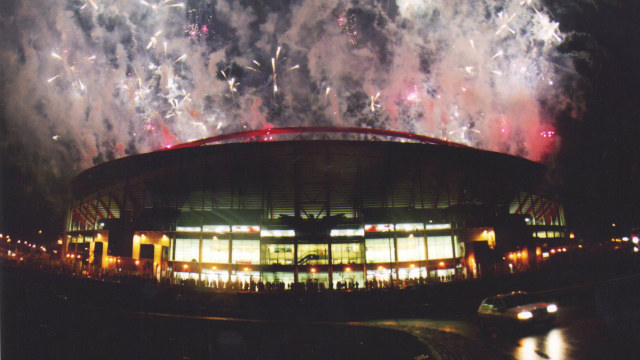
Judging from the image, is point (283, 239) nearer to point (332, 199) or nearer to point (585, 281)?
point (332, 199)

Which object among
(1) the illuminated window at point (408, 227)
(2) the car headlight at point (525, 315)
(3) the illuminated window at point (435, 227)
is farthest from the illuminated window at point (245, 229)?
(2) the car headlight at point (525, 315)

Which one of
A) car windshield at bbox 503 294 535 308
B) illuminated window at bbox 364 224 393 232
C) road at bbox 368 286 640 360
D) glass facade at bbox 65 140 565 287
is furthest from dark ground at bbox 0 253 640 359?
illuminated window at bbox 364 224 393 232

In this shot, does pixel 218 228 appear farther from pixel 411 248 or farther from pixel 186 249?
pixel 411 248

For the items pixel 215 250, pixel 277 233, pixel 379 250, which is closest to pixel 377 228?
pixel 379 250

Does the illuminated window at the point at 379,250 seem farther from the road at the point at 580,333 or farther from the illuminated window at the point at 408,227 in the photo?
the road at the point at 580,333

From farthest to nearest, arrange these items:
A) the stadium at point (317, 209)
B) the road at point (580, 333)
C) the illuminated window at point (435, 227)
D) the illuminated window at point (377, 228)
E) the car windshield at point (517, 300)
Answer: the illuminated window at point (435, 227) → the illuminated window at point (377, 228) → the stadium at point (317, 209) → the car windshield at point (517, 300) → the road at point (580, 333)

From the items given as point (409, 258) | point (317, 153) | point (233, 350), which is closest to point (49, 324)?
point (233, 350)

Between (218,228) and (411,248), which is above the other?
(218,228)
